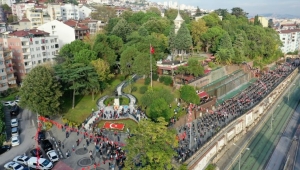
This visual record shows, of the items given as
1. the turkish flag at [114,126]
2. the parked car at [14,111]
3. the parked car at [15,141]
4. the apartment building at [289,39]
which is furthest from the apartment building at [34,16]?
the apartment building at [289,39]

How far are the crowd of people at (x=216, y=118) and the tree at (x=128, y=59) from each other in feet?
48.5

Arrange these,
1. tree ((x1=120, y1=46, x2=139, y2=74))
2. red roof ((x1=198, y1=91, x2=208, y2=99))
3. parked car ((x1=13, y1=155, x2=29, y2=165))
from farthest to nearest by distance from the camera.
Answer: tree ((x1=120, y1=46, x2=139, y2=74)), red roof ((x1=198, y1=91, x2=208, y2=99)), parked car ((x1=13, y1=155, x2=29, y2=165))

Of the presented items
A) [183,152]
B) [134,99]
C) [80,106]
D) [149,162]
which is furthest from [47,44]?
[149,162]

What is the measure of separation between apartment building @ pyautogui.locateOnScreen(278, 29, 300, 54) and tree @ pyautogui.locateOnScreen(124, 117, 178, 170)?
112447 millimetres

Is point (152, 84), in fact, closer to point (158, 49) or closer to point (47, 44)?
Result: point (158, 49)

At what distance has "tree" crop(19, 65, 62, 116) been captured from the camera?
37844 millimetres

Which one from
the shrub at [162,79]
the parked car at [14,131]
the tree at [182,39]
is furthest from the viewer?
the tree at [182,39]

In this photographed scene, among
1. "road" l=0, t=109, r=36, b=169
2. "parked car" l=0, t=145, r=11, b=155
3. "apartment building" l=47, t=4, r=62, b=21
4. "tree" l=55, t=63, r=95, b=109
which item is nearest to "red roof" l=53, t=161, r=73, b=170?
"road" l=0, t=109, r=36, b=169

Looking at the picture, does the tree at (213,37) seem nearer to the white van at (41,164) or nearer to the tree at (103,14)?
the tree at (103,14)

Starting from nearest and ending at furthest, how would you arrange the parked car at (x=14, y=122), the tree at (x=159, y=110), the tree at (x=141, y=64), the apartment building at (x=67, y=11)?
the tree at (x=159, y=110) < the parked car at (x=14, y=122) < the tree at (x=141, y=64) < the apartment building at (x=67, y=11)

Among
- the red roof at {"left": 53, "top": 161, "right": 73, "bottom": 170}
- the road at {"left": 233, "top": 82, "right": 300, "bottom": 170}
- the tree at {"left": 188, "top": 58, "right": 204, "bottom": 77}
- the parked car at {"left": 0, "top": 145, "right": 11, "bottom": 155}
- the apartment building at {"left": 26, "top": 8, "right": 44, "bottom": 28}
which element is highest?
the apartment building at {"left": 26, "top": 8, "right": 44, "bottom": 28}

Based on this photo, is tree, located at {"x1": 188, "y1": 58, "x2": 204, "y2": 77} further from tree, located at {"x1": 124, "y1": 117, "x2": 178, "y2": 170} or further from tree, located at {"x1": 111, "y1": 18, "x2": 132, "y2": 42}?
tree, located at {"x1": 124, "y1": 117, "x2": 178, "y2": 170}

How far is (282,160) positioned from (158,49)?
3223 cm

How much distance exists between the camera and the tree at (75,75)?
42.8 meters
